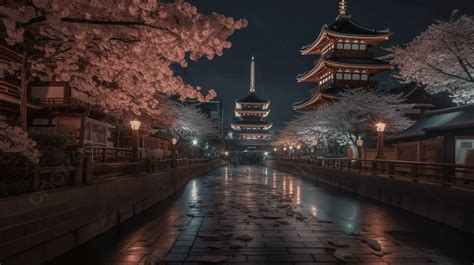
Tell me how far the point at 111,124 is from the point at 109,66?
74.5 ft

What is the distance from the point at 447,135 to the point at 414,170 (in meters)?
5.80

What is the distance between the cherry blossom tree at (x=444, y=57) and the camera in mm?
15641

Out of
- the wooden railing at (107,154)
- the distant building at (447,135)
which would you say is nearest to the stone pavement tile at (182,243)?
the wooden railing at (107,154)

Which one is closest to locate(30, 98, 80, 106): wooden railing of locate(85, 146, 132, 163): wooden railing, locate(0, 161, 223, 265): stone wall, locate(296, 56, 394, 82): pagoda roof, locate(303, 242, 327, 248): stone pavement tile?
locate(85, 146, 132, 163): wooden railing

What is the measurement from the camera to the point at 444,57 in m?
16.5

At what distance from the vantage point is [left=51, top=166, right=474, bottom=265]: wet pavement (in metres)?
7.69

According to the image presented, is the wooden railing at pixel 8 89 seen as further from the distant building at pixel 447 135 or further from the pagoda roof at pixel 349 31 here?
the pagoda roof at pixel 349 31

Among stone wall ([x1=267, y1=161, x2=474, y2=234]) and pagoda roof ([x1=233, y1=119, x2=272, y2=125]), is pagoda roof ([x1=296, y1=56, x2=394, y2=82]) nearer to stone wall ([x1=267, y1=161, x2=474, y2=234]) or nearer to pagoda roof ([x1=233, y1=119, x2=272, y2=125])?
stone wall ([x1=267, y1=161, x2=474, y2=234])

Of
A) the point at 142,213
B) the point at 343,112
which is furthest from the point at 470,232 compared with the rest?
the point at 343,112

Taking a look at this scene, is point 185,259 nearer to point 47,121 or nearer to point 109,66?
point 109,66

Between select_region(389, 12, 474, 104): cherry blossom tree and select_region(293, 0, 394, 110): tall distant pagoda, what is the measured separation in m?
28.7

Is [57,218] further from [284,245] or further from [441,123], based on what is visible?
[441,123]

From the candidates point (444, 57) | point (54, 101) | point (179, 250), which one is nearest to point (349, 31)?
point (444, 57)

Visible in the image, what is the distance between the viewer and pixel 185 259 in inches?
295
